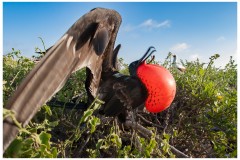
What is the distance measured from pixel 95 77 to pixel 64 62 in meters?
0.52

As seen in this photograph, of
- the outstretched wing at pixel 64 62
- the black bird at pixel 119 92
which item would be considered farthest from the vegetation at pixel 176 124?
the outstretched wing at pixel 64 62

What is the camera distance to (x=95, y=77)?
1711 millimetres

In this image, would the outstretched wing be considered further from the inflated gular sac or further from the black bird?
the inflated gular sac

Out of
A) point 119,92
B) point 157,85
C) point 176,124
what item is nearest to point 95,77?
→ point 119,92

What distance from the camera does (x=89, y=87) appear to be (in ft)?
5.55

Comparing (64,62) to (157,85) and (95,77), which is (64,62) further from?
(157,85)

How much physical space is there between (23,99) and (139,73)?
958 mm

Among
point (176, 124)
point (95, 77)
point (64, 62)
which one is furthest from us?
point (176, 124)

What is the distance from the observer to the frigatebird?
0.98 metres

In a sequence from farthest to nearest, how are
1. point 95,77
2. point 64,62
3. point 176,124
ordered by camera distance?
point 176,124 < point 95,77 < point 64,62

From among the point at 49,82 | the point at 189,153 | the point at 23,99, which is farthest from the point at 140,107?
the point at 23,99

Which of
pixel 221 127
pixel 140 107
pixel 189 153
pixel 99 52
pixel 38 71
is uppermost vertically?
pixel 99 52

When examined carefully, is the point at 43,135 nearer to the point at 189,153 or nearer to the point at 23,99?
the point at 23,99

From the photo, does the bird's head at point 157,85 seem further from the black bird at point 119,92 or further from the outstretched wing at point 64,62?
the outstretched wing at point 64,62
